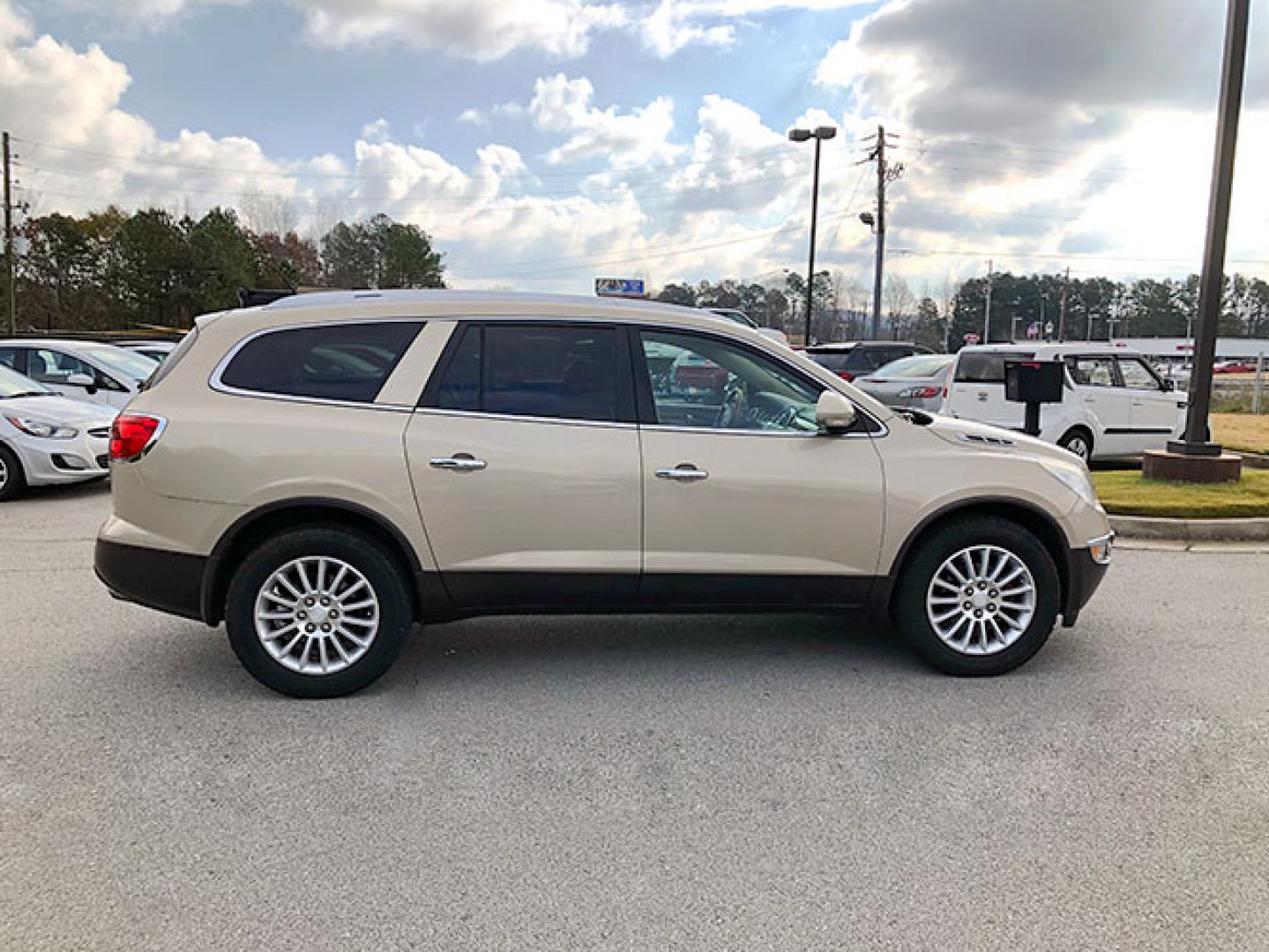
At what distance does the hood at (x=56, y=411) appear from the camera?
9578 mm

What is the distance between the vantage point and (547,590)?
4324 mm

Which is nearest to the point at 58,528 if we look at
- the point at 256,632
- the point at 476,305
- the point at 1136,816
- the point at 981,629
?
the point at 256,632

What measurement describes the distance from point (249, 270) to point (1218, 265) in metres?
52.7

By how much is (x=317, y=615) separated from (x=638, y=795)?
1.74 meters

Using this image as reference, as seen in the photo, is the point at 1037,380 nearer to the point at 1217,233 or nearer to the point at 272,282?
the point at 1217,233

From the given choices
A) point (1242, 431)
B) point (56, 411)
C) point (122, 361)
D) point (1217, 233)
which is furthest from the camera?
point (1242, 431)

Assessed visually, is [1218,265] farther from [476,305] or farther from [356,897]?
[356,897]

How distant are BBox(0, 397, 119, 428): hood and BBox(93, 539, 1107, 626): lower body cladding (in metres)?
5.96

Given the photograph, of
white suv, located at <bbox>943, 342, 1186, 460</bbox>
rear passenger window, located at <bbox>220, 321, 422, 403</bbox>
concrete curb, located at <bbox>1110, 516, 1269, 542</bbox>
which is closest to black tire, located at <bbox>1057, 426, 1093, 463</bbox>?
white suv, located at <bbox>943, 342, 1186, 460</bbox>

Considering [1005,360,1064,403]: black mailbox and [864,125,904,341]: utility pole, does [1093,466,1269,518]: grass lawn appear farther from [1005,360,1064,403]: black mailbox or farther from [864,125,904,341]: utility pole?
[864,125,904,341]: utility pole

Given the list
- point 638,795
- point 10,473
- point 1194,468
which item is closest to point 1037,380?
point 1194,468

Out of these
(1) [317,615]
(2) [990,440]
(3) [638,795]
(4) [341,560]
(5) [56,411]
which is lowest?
(3) [638,795]

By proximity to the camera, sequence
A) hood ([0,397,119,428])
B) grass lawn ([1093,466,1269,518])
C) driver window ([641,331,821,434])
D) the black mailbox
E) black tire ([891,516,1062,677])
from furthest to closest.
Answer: hood ([0,397,119,428]), grass lawn ([1093,466,1269,518]), the black mailbox, black tire ([891,516,1062,677]), driver window ([641,331,821,434])

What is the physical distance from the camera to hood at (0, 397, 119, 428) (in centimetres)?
958
